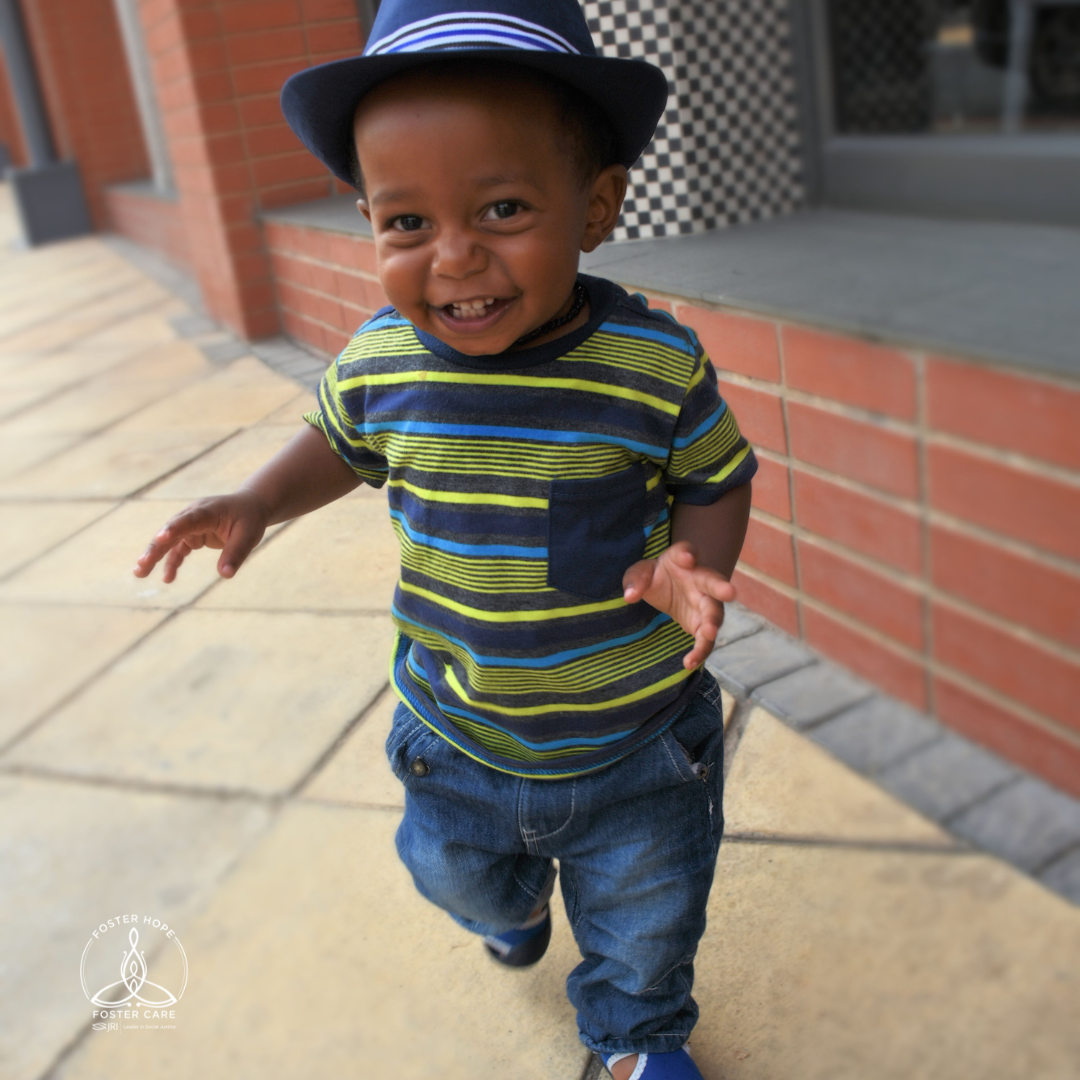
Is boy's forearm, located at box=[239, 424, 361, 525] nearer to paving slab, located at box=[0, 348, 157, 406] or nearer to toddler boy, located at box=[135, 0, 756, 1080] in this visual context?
toddler boy, located at box=[135, 0, 756, 1080]

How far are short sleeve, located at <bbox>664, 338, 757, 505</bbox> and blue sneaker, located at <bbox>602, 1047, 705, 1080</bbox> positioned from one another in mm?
612

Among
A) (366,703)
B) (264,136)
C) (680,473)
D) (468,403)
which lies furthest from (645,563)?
(264,136)

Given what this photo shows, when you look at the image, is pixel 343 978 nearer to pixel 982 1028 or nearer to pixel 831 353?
pixel 982 1028

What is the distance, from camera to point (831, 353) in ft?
5.44

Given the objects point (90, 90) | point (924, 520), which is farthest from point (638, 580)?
point (90, 90)

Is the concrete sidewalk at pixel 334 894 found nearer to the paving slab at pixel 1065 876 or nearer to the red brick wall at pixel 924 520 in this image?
the paving slab at pixel 1065 876

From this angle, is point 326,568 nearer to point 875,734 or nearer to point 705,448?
point 875,734

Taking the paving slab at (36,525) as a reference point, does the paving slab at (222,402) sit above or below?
above

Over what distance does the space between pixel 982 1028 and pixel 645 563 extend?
641 millimetres

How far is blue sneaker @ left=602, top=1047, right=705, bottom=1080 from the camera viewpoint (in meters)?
1.24

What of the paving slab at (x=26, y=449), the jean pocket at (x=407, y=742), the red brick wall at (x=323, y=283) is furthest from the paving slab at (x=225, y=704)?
the paving slab at (x=26, y=449)

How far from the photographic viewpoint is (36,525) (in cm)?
315

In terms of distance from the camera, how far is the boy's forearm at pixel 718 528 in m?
1.19

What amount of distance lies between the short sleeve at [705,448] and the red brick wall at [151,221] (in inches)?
243
